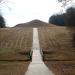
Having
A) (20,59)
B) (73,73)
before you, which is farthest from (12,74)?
(20,59)

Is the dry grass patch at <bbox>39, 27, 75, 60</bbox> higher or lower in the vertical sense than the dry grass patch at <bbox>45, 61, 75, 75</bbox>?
higher

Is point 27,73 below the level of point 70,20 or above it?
below

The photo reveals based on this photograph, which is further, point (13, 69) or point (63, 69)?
point (13, 69)

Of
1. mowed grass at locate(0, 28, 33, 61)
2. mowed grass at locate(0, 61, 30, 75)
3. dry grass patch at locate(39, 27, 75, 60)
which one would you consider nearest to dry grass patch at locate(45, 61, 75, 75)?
mowed grass at locate(0, 61, 30, 75)

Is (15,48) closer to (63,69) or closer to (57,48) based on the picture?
(57,48)

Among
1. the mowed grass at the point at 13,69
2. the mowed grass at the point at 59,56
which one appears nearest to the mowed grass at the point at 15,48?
the mowed grass at the point at 59,56

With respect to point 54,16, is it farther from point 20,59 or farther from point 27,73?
point 27,73

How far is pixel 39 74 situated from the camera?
16.5m

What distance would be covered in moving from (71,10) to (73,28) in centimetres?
433

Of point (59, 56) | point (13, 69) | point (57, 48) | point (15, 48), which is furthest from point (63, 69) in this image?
point (15, 48)

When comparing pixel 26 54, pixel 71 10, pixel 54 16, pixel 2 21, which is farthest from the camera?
pixel 54 16

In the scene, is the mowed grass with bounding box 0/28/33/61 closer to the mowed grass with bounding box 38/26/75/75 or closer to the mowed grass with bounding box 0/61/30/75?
the mowed grass with bounding box 38/26/75/75

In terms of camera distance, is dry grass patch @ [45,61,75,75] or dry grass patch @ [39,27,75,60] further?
dry grass patch @ [39,27,75,60]

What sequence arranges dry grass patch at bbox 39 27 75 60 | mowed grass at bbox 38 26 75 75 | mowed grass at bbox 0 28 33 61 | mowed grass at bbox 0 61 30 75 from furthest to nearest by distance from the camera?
mowed grass at bbox 0 28 33 61
dry grass patch at bbox 39 27 75 60
mowed grass at bbox 38 26 75 75
mowed grass at bbox 0 61 30 75
